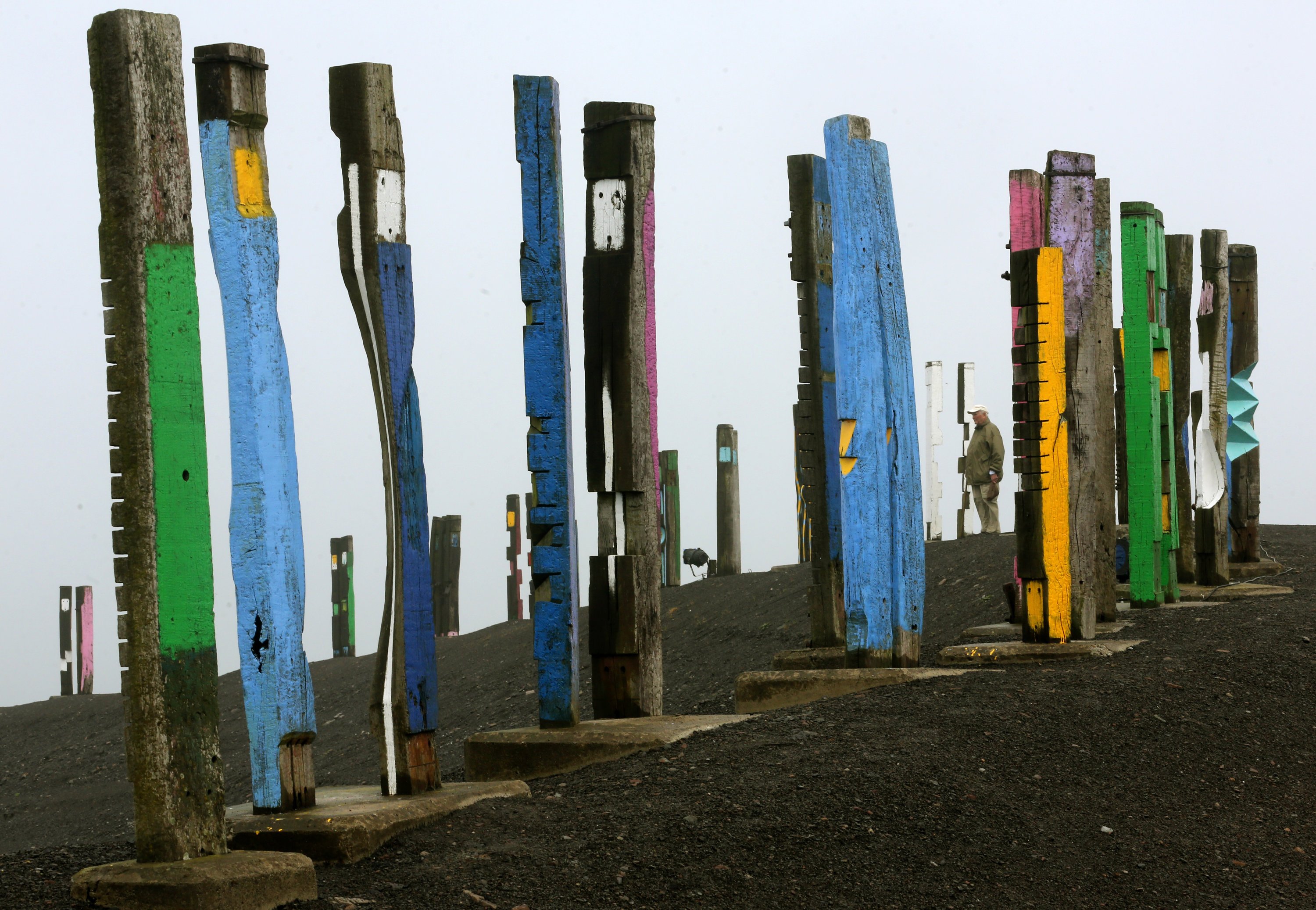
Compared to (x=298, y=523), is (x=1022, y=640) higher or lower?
lower

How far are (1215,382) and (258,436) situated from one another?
8026mm

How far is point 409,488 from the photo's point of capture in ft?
14.9

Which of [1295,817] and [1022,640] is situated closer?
[1295,817]

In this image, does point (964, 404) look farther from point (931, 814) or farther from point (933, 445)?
point (931, 814)

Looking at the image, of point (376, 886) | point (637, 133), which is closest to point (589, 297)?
point (637, 133)

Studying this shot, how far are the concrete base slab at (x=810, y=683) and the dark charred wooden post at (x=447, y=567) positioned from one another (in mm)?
11090

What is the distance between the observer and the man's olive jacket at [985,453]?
14.5 m

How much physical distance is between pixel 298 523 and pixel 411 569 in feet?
1.56

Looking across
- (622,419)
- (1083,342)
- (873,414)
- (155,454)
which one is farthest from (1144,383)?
(155,454)

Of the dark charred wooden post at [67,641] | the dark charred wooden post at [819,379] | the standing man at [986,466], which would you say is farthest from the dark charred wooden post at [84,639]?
the dark charred wooden post at [819,379]

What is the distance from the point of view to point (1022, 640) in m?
6.87

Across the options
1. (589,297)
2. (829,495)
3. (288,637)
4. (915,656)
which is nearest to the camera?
(288,637)

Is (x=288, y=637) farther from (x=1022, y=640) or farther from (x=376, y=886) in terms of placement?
(x=1022, y=640)

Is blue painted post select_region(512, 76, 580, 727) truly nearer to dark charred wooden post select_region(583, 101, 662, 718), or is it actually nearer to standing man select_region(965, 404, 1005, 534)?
dark charred wooden post select_region(583, 101, 662, 718)
